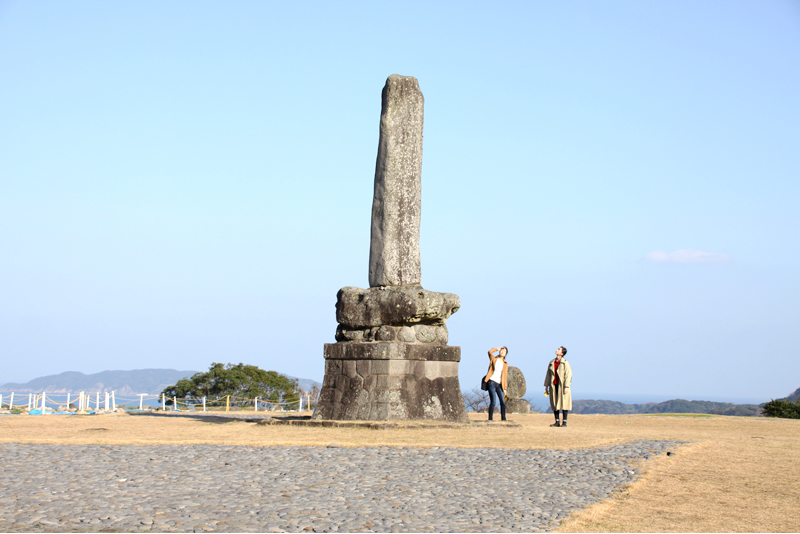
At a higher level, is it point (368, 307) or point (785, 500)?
point (368, 307)

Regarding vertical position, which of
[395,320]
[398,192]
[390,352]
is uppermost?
[398,192]

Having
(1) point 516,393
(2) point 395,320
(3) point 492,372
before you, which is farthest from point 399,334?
(1) point 516,393

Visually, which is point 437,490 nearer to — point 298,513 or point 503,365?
point 298,513

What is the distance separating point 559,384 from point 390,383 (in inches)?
146

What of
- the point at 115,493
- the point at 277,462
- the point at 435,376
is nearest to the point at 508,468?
the point at 277,462

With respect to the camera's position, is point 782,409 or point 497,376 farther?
point 782,409

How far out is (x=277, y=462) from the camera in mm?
7578

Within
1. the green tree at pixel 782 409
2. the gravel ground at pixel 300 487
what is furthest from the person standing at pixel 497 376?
the green tree at pixel 782 409

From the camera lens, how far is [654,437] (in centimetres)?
1046

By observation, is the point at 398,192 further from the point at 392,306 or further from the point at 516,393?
the point at 516,393

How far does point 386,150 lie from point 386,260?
1.74 m

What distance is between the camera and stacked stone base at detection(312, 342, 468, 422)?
1143 centimetres

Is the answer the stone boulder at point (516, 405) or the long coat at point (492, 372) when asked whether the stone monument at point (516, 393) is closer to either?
the stone boulder at point (516, 405)

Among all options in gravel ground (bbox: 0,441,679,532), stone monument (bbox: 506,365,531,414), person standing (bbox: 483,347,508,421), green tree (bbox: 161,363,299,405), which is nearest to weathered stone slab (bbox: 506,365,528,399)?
stone monument (bbox: 506,365,531,414)
